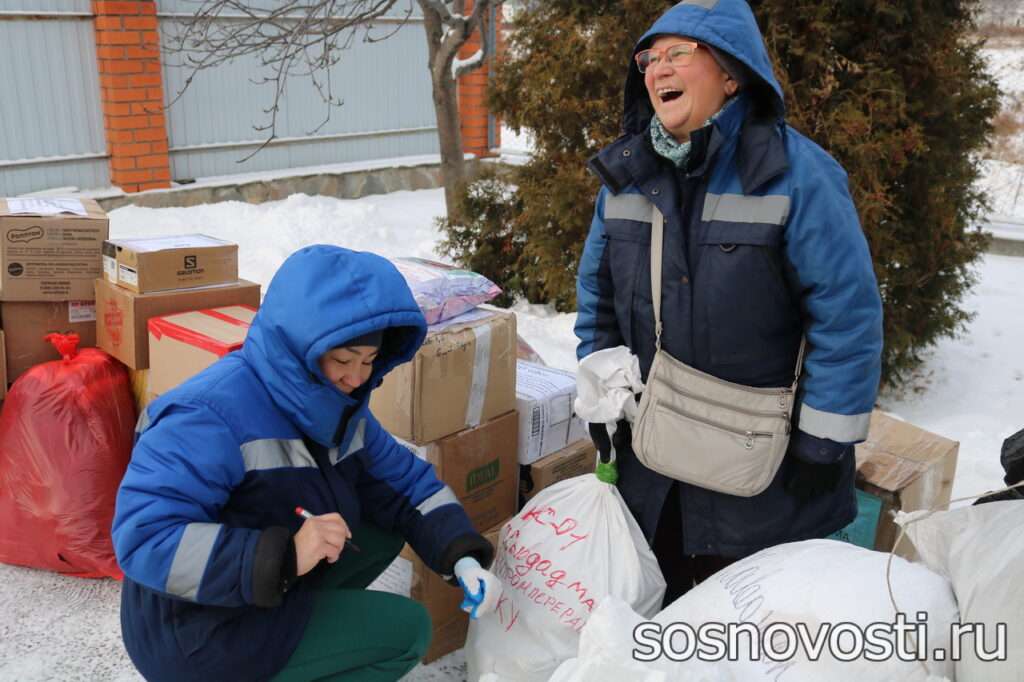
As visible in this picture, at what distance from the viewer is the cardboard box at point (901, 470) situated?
8.67 feet

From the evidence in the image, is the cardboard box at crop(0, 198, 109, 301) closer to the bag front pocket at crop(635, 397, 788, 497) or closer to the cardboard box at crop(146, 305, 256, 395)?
the cardboard box at crop(146, 305, 256, 395)

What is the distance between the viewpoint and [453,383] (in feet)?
7.89

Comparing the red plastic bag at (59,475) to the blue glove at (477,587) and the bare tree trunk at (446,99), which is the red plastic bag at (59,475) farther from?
the bare tree trunk at (446,99)

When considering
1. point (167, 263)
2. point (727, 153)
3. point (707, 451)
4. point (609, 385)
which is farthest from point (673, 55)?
point (167, 263)

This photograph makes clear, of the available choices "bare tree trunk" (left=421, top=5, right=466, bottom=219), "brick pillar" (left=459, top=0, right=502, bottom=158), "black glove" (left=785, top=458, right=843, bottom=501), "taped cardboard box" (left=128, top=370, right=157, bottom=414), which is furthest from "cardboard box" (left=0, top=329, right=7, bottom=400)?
"brick pillar" (left=459, top=0, right=502, bottom=158)

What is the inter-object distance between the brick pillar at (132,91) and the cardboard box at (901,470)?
652cm

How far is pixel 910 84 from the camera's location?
12.4ft

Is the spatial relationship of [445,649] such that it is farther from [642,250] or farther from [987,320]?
[987,320]

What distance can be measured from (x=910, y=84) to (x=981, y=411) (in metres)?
1.68

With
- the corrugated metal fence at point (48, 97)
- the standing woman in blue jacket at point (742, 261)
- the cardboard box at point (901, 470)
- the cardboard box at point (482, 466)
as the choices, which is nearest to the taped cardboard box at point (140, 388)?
the cardboard box at point (482, 466)

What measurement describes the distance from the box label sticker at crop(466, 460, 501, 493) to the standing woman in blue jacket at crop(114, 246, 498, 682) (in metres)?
0.53

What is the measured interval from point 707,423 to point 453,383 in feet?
2.62

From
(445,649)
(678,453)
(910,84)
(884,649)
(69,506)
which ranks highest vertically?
(910,84)

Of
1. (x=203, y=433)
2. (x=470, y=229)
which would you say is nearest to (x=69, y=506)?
(x=203, y=433)
